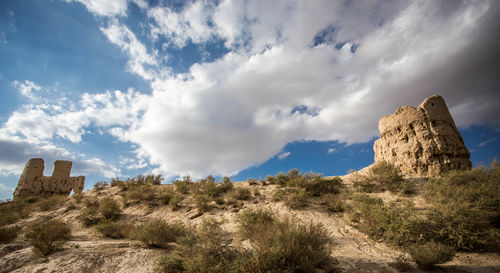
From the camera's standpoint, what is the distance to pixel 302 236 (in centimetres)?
441

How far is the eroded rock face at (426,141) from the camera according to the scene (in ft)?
33.0

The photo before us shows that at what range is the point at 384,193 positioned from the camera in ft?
33.4

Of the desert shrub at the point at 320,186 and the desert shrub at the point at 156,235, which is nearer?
the desert shrub at the point at 156,235

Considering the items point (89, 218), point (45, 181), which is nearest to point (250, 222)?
point (89, 218)

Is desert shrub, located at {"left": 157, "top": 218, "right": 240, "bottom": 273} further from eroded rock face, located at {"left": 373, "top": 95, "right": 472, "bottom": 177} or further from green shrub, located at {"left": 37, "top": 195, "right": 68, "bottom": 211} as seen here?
green shrub, located at {"left": 37, "top": 195, "right": 68, "bottom": 211}

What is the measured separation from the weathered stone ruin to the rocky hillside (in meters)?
6.49

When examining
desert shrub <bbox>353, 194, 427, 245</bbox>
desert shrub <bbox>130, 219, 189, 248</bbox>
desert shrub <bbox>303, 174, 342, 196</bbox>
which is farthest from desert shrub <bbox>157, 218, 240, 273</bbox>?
desert shrub <bbox>303, 174, 342, 196</bbox>

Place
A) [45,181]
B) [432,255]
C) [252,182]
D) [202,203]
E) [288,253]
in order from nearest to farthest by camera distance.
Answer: [288,253] → [432,255] → [202,203] → [252,182] → [45,181]

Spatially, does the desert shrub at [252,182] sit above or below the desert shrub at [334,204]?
above

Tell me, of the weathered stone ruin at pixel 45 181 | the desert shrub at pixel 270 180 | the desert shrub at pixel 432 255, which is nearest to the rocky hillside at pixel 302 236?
the desert shrub at pixel 432 255

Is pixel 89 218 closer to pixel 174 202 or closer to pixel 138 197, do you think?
pixel 138 197

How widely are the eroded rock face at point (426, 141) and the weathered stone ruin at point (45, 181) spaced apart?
25691 millimetres

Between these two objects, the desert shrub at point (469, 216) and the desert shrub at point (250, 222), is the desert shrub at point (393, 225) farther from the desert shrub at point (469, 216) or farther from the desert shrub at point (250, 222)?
the desert shrub at point (250, 222)

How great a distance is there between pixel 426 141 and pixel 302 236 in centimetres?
1072
